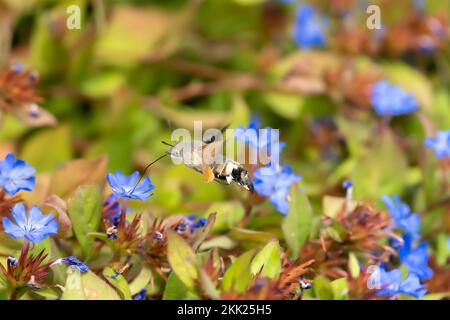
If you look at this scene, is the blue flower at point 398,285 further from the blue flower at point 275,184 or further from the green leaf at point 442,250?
the green leaf at point 442,250

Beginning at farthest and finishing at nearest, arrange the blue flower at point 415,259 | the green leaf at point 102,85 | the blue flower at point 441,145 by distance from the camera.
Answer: the green leaf at point 102,85 < the blue flower at point 441,145 < the blue flower at point 415,259

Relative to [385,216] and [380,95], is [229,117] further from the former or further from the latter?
[385,216]

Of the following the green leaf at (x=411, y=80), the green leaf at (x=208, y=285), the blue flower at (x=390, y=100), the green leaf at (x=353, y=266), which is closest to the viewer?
the green leaf at (x=208, y=285)

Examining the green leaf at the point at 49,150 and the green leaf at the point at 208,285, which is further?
the green leaf at the point at 49,150

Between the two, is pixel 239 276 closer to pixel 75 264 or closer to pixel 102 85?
pixel 75 264

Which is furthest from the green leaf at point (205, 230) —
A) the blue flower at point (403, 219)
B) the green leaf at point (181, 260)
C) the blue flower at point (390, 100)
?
the blue flower at point (390, 100)
